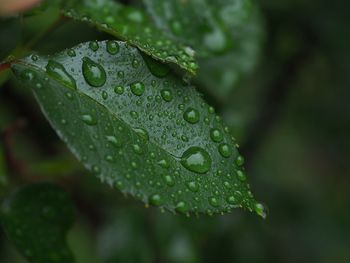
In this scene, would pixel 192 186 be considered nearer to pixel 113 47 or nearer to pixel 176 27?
pixel 113 47

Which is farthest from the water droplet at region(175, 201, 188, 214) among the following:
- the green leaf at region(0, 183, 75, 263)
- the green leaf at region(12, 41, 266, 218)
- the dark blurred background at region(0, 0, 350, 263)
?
the dark blurred background at region(0, 0, 350, 263)

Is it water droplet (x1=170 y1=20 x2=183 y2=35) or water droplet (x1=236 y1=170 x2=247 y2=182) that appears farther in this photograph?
water droplet (x1=170 y1=20 x2=183 y2=35)

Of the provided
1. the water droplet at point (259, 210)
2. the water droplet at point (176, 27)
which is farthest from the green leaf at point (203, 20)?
the water droplet at point (259, 210)

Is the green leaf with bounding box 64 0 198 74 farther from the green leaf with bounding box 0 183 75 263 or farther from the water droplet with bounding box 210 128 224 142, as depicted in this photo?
the green leaf with bounding box 0 183 75 263

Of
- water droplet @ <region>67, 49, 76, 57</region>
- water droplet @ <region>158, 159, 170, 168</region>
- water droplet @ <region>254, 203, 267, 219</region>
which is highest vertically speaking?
water droplet @ <region>67, 49, 76, 57</region>

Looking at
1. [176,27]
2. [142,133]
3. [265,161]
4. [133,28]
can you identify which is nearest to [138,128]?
[142,133]

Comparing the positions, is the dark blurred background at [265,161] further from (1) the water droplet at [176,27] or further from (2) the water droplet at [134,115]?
(2) the water droplet at [134,115]

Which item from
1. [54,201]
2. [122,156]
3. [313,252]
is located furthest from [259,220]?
[122,156]
